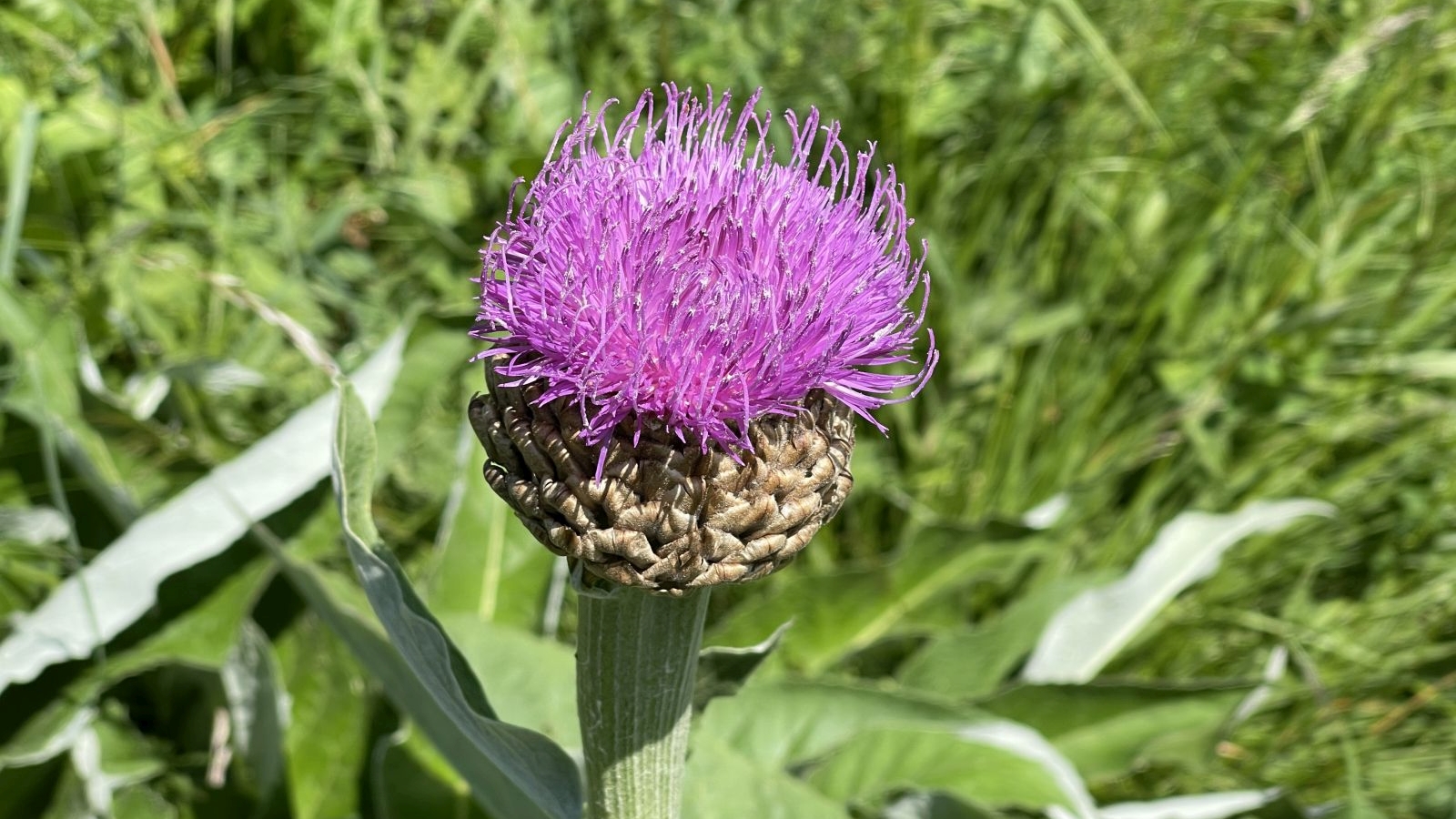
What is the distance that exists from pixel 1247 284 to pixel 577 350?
2.67m

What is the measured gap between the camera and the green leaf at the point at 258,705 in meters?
2.30

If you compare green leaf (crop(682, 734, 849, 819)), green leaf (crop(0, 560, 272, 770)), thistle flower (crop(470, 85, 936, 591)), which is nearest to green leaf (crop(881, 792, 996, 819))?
green leaf (crop(682, 734, 849, 819))

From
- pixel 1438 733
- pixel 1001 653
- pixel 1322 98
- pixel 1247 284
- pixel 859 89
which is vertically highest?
pixel 1322 98

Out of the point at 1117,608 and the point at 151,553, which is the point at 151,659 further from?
the point at 1117,608

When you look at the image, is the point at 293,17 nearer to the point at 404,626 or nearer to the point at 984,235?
the point at 984,235

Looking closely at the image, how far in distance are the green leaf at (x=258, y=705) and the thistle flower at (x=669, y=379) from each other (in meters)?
1.21

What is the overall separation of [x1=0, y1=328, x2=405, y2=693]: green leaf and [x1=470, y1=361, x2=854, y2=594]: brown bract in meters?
1.13

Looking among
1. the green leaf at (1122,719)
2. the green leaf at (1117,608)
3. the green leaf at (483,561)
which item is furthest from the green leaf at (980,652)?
the green leaf at (483,561)

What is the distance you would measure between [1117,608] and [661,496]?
1.82 meters

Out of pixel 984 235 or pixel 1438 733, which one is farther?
pixel 984 235

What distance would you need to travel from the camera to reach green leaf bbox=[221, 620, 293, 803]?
90.7 inches

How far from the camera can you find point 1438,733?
2902mm

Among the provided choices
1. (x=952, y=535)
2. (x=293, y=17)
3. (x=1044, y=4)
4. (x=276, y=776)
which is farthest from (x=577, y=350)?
(x=293, y=17)

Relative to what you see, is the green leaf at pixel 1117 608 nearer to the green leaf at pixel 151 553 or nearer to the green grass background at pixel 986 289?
the green grass background at pixel 986 289
